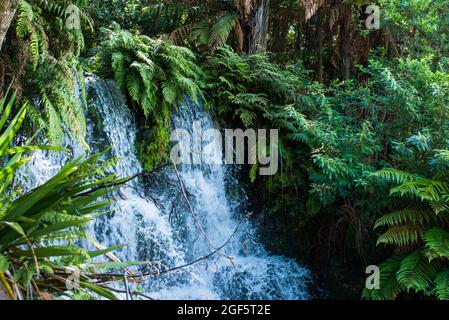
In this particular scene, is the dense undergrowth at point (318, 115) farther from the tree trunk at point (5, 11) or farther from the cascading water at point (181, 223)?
the tree trunk at point (5, 11)

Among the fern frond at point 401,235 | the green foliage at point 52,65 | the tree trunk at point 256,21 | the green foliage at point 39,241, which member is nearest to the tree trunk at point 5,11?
the green foliage at point 52,65

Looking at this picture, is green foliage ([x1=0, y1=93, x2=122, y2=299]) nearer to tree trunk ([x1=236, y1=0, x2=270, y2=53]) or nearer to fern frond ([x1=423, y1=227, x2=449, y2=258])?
fern frond ([x1=423, y1=227, x2=449, y2=258])

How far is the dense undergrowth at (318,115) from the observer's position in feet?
13.4

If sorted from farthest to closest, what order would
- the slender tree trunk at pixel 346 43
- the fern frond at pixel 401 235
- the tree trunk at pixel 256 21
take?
the slender tree trunk at pixel 346 43, the tree trunk at pixel 256 21, the fern frond at pixel 401 235

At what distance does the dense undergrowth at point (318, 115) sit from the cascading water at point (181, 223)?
266mm

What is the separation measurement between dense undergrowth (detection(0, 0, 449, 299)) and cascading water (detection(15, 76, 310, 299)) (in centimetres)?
27

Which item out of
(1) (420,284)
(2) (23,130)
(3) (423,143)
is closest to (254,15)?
(3) (423,143)

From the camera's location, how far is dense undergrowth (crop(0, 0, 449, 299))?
4086 millimetres

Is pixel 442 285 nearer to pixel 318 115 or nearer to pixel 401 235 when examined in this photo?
pixel 401 235

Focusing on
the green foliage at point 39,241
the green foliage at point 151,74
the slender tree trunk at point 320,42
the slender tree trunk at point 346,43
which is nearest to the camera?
the green foliage at point 39,241

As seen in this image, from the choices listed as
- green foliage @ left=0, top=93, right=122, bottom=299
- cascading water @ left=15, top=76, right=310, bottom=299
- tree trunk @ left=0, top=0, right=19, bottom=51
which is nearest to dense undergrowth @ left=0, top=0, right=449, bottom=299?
cascading water @ left=15, top=76, right=310, bottom=299

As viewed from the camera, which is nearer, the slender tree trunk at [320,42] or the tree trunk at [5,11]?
the tree trunk at [5,11]

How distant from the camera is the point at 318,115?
558 centimetres
